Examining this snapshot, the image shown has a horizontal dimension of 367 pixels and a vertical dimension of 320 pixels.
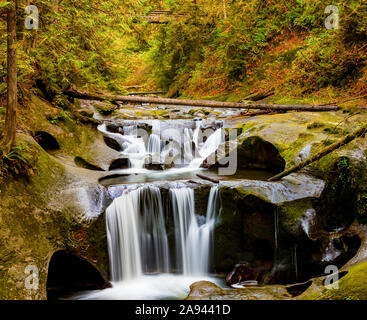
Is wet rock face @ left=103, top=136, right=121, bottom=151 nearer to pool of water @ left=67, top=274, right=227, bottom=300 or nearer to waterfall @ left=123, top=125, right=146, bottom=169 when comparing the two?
waterfall @ left=123, top=125, right=146, bottom=169

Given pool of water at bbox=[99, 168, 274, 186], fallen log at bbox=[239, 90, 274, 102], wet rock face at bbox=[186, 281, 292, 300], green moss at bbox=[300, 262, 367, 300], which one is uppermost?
fallen log at bbox=[239, 90, 274, 102]

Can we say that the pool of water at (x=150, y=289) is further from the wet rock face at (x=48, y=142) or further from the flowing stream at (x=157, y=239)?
the wet rock face at (x=48, y=142)

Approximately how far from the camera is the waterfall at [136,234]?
591 cm

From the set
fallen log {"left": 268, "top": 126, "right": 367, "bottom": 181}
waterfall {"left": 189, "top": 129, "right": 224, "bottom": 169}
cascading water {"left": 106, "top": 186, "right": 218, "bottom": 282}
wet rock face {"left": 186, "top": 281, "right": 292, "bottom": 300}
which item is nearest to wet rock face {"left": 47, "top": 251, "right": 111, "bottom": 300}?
cascading water {"left": 106, "top": 186, "right": 218, "bottom": 282}

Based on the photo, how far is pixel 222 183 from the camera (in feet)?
21.0

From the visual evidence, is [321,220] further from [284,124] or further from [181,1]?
[181,1]

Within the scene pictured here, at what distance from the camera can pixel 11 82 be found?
4465mm

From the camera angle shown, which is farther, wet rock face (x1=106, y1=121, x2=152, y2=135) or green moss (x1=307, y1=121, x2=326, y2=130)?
wet rock face (x1=106, y1=121, x2=152, y2=135)

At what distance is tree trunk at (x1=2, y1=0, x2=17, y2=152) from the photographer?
430 centimetres

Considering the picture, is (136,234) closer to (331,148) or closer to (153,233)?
(153,233)

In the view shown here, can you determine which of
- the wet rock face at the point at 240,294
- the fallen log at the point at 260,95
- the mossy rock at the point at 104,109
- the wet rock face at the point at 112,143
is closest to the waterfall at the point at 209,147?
the wet rock face at the point at 112,143

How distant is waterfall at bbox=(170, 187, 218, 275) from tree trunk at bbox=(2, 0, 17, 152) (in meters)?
3.36

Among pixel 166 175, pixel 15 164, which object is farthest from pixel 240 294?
pixel 166 175

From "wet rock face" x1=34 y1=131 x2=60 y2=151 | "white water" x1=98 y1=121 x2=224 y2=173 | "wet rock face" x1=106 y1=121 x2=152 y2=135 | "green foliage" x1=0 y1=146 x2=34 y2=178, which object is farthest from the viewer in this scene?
"wet rock face" x1=106 y1=121 x2=152 y2=135
